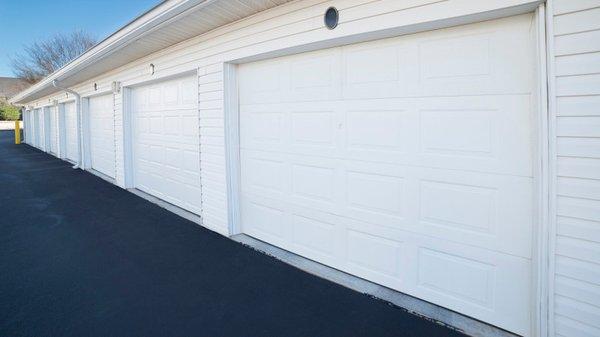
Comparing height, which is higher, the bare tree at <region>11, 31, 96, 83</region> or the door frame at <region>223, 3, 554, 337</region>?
the bare tree at <region>11, 31, 96, 83</region>

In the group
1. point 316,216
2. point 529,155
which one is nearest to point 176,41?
point 316,216

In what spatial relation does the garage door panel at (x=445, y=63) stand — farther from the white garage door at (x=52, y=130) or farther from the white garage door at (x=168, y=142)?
the white garage door at (x=52, y=130)

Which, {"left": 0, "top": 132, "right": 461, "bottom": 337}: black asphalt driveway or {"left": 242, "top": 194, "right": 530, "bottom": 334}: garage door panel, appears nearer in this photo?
{"left": 242, "top": 194, "right": 530, "bottom": 334}: garage door panel

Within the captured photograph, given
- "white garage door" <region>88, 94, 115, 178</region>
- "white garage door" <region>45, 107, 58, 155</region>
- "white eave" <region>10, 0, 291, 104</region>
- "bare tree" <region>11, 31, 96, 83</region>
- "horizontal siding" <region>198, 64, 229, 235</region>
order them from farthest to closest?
"bare tree" <region>11, 31, 96, 83</region>, "white garage door" <region>45, 107, 58, 155</region>, "white garage door" <region>88, 94, 115, 178</region>, "horizontal siding" <region>198, 64, 229, 235</region>, "white eave" <region>10, 0, 291, 104</region>

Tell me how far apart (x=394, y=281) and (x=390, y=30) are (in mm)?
2111

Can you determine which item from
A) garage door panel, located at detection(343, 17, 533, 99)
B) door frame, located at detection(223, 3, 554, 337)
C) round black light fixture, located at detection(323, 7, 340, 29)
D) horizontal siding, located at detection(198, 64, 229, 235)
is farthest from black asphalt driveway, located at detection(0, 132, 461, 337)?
round black light fixture, located at detection(323, 7, 340, 29)

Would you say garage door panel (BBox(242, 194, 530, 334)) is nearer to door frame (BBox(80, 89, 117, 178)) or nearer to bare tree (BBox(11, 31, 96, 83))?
door frame (BBox(80, 89, 117, 178))

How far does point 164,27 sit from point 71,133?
33.1ft

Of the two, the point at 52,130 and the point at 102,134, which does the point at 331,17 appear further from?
the point at 52,130

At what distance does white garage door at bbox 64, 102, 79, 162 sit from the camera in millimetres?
12184

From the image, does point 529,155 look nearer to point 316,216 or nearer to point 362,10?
point 362,10

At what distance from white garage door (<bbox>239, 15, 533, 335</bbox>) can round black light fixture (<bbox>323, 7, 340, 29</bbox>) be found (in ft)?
0.82

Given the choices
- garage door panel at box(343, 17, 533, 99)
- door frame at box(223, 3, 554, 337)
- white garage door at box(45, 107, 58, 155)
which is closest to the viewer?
door frame at box(223, 3, 554, 337)

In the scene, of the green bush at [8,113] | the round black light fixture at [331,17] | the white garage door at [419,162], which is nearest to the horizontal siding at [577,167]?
the white garage door at [419,162]
